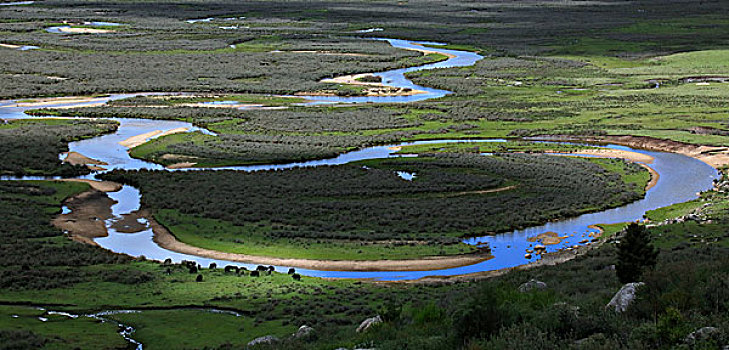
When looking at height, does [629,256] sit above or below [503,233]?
above

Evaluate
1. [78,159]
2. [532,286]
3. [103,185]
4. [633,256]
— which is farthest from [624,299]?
[78,159]

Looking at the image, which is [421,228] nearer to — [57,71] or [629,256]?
[629,256]

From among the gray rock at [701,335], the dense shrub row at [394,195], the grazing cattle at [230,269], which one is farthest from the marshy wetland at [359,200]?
the grazing cattle at [230,269]

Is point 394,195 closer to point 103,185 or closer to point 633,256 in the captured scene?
point 103,185

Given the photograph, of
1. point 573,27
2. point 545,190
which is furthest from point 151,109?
point 573,27

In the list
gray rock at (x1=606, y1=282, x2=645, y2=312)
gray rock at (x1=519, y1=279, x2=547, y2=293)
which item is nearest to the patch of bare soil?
gray rock at (x1=519, y1=279, x2=547, y2=293)

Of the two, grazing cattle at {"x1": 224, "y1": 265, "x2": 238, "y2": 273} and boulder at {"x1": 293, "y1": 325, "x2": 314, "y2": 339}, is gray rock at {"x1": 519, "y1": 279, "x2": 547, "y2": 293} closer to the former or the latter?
boulder at {"x1": 293, "y1": 325, "x2": 314, "y2": 339}
